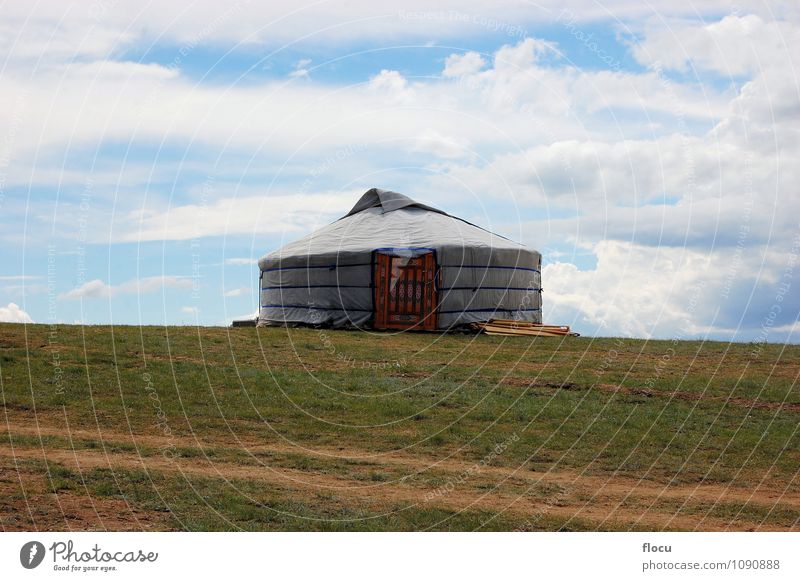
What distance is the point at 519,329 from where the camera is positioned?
25969 mm

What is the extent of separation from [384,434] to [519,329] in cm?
1147

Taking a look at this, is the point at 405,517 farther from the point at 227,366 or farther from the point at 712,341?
the point at 712,341

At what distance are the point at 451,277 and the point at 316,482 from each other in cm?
1476

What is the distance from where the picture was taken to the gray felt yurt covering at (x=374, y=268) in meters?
26.4

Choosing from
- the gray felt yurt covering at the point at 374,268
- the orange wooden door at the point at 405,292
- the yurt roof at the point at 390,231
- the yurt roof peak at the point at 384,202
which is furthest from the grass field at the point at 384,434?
the yurt roof peak at the point at 384,202

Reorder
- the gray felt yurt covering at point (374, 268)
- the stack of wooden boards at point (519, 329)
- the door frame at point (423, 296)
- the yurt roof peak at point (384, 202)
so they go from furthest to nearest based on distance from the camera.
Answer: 1. the yurt roof peak at point (384, 202)
2. the gray felt yurt covering at point (374, 268)
3. the door frame at point (423, 296)
4. the stack of wooden boards at point (519, 329)

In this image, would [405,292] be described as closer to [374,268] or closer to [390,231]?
[374,268]
